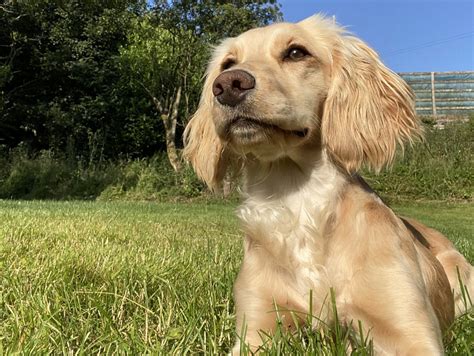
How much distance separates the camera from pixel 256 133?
2.00 meters

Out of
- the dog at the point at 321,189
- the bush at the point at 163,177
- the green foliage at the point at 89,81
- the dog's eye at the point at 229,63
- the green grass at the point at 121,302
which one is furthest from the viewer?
the green foliage at the point at 89,81

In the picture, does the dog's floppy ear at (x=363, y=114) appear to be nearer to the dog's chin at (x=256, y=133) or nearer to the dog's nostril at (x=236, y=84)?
the dog's chin at (x=256, y=133)

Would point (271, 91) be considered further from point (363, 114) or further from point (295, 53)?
point (363, 114)

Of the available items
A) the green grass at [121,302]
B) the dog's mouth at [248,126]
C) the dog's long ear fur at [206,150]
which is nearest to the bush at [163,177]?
the green grass at [121,302]

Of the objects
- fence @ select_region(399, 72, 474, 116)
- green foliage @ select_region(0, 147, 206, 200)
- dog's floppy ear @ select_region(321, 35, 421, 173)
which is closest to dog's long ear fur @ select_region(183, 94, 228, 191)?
dog's floppy ear @ select_region(321, 35, 421, 173)

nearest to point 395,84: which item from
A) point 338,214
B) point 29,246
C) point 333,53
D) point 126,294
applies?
point 333,53

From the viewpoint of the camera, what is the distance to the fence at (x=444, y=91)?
55.9 ft

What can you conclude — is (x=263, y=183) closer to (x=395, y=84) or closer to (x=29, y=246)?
(x=395, y=84)

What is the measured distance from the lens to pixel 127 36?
1700 centimetres

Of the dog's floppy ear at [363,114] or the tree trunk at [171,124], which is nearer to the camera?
the dog's floppy ear at [363,114]

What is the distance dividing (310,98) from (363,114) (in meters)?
0.26

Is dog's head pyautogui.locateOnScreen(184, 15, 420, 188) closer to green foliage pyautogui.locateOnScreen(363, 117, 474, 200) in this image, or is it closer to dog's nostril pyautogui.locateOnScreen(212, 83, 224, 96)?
dog's nostril pyautogui.locateOnScreen(212, 83, 224, 96)

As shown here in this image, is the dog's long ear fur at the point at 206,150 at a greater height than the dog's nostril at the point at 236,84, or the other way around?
the dog's nostril at the point at 236,84

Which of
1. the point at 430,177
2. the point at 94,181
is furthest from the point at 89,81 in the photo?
the point at 430,177
